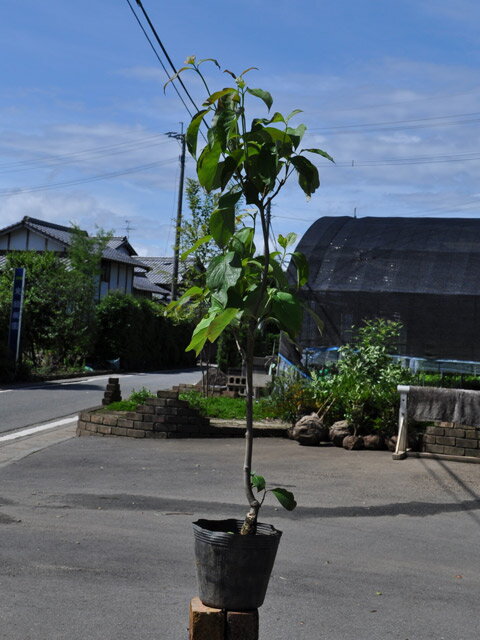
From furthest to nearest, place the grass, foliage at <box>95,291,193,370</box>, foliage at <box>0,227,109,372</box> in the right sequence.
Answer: foliage at <box>95,291,193,370</box> → foliage at <box>0,227,109,372</box> → the grass

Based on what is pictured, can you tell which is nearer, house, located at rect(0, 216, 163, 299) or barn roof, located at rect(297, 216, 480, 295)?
barn roof, located at rect(297, 216, 480, 295)

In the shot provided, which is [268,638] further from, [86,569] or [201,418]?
[201,418]

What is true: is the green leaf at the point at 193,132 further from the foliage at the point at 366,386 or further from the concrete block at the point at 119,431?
the concrete block at the point at 119,431

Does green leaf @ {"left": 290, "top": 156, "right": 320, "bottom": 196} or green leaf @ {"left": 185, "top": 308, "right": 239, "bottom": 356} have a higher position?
green leaf @ {"left": 290, "top": 156, "right": 320, "bottom": 196}

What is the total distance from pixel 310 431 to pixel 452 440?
1982 mm

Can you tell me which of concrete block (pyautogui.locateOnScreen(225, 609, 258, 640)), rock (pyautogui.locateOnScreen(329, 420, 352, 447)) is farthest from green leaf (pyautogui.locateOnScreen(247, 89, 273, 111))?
rock (pyautogui.locateOnScreen(329, 420, 352, 447))

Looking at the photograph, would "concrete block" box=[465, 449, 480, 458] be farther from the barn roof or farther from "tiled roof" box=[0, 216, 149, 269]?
"tiled roof" box=[0, 216, 149, 269]

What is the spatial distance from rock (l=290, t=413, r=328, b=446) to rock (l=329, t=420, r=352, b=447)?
156 mm

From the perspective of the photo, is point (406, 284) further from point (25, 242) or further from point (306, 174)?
point (25, 242)

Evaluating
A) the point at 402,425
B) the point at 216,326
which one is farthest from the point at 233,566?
the point at 402,425

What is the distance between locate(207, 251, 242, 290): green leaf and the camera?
3791 mm

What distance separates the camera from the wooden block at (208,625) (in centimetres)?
395

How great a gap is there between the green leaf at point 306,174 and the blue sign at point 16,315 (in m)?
22.4

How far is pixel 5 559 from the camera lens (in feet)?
19.6
